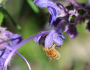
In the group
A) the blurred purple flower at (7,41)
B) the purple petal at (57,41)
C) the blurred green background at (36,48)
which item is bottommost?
the purple petal at (57,41)

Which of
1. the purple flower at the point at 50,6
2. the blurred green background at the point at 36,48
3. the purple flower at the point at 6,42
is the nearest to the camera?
Result: the purple flower at the point at 50,6

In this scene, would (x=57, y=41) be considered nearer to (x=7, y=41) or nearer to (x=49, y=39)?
(x=49, y=39)

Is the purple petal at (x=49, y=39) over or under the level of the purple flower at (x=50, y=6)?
under

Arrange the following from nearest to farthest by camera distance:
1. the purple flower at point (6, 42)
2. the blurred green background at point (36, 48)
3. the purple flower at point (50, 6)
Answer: the purple flower at point (50, 6), the purple flower at point (6, 42), the blurred green background at point (36, 48)

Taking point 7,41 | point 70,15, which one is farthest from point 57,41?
point 7,41

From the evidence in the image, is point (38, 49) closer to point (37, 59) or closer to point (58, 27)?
point (37, 59)

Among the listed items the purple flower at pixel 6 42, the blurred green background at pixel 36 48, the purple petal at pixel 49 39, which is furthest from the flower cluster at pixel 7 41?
the blurred green background at pixel 36 48

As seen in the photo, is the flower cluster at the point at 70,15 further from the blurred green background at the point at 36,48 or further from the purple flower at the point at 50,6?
the blurred green background at the point at 36,48

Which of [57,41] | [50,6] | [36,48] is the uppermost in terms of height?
[36,48]
